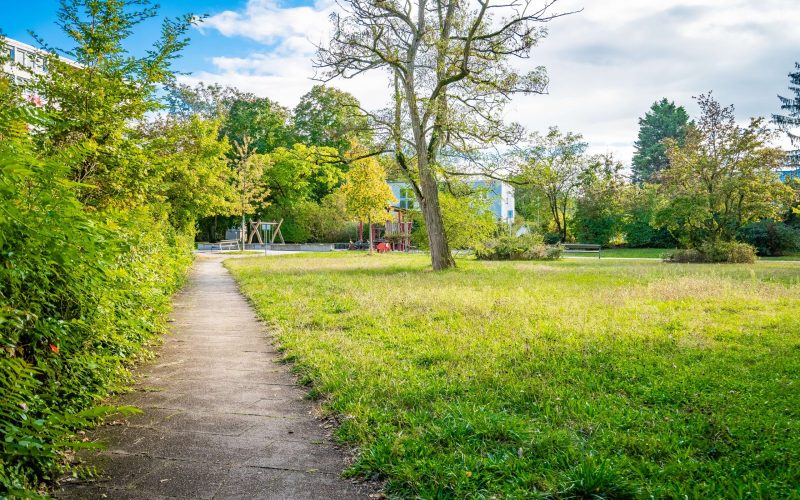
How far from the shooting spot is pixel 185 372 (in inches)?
217

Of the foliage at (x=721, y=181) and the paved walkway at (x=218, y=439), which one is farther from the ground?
the foliage at (x=721, y=181)

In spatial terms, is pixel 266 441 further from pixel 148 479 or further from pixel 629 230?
pixel 629 230

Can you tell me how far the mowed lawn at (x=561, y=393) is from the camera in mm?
3129

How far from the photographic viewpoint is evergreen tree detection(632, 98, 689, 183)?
7231cm

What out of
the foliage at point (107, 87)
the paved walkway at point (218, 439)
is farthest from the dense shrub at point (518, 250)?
the paved walkway at point (218, 439)

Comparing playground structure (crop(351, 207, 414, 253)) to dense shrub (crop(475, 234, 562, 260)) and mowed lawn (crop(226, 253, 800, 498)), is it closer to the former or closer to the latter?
dense shrub (crop(475, 234, 562, 260))

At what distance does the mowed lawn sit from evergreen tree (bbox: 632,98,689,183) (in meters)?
70.4

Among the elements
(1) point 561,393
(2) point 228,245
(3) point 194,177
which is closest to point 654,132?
(2) point 228,245

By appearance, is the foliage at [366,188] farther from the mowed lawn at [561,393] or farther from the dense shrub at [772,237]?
the mowed lawn at [561,393]

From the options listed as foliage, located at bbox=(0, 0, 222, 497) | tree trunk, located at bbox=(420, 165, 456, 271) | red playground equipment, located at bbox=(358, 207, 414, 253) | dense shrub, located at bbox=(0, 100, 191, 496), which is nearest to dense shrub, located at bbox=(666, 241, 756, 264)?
tree trunk, located at bbox=(420, 165, 456, 271)

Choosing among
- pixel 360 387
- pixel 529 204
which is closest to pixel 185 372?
pixel 360 387

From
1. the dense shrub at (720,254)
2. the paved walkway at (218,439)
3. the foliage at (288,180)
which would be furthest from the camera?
the foliage at (288,180)

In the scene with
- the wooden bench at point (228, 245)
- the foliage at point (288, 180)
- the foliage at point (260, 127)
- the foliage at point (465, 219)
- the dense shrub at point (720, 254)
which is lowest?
the dense shrub at point (720, 254)

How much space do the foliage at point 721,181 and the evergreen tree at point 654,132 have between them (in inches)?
1905
